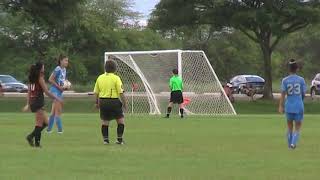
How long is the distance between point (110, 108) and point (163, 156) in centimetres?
262

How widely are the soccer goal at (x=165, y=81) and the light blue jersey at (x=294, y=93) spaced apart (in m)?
18.7

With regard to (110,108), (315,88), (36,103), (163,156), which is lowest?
(163,156)

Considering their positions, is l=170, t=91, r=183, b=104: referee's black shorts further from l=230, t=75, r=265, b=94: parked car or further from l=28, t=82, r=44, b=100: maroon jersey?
l=230, t=75, r=265, b=94: parked car

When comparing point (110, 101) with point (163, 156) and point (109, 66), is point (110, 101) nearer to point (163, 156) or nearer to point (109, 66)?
point (109, 66)

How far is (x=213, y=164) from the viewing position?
492 inches

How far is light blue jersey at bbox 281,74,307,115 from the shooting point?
50.3 feet

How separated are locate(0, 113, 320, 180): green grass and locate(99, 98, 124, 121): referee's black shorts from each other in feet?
2.16

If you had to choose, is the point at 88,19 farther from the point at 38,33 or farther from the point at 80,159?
the point at 80,159

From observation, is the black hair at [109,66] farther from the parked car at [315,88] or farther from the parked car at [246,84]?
the parked car at [246,84]

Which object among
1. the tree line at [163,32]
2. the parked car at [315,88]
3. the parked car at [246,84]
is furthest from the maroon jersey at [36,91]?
the parked car at [246,84]

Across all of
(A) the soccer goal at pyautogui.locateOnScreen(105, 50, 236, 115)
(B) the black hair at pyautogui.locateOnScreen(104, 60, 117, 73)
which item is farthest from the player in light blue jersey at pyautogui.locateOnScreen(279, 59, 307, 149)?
(A) the soccer goal at pyautogui.locateOnScreen(105, 50, 236, 115)

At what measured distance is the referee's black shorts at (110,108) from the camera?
1593 centimetres

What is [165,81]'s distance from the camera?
35.5m

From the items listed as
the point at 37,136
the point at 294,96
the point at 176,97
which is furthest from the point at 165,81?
the point at 37,136
